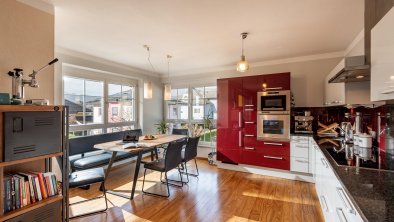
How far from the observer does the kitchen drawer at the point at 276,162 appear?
3.48m

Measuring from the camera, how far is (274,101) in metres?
3.57

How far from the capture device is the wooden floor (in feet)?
7.59

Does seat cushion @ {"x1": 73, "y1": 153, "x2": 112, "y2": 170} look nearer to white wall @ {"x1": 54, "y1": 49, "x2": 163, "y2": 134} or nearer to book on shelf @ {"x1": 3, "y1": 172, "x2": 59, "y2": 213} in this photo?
white wall @ {"x1": 54, "y1": 49, "x2": 163, "y2": 134}

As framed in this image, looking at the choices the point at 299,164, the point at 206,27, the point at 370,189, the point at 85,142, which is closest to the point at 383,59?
the point at 370,189

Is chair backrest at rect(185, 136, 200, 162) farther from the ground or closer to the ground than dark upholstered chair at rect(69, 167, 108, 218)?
farther from the ground

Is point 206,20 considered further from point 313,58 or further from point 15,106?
point 313,58

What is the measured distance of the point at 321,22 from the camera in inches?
91.4

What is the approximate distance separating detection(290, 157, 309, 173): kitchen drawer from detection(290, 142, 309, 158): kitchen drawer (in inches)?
2.8

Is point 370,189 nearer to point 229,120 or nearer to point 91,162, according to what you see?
point 229,120

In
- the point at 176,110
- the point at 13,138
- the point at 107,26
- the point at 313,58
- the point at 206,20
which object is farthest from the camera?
the point at 176,110

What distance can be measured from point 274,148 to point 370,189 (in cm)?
257

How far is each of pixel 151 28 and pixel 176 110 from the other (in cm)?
318

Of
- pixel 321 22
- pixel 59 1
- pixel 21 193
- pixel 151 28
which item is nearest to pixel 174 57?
pixel 151 28

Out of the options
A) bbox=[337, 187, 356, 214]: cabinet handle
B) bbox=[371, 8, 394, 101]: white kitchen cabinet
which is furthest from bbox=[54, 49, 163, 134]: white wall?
bbox=[371, 8, 394, 101]: white kitchen cabinet
